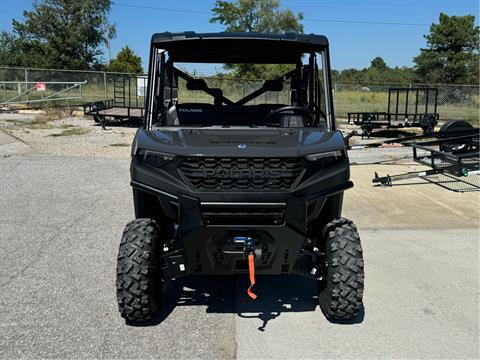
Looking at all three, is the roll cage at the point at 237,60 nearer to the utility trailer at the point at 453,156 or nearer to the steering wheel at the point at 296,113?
the steering wheel at the point at 296,113

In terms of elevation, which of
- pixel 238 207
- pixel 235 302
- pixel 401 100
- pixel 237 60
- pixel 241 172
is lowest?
pixel 235 302

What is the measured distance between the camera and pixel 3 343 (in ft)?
11.6

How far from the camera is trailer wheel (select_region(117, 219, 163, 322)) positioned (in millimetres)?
3635

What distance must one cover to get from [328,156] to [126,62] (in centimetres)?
5836

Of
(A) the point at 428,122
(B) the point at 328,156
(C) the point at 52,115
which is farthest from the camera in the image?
(C) the point at 52,115

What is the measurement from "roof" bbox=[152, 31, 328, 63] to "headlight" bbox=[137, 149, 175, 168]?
3.68ft

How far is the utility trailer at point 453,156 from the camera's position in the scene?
8.52m

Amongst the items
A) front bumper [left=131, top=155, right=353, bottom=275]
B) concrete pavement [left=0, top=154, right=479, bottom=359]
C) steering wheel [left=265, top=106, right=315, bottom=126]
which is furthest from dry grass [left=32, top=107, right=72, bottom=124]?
front bumper [left=131, top=155, right=353, bottom=275]

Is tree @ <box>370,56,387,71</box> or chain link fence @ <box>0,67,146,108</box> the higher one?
tree @ <box>370,56,387,71</box>

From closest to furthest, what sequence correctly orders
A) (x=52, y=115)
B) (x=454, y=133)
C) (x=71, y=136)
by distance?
(x=454, y=133)
(x=71, y=136)
(x=52, y=115)

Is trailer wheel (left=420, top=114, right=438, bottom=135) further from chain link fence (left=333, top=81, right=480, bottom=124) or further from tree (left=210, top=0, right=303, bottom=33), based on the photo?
tree (left=210, top=0, right=303, bottom=33)

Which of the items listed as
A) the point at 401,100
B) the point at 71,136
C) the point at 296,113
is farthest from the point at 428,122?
the point at 296,113

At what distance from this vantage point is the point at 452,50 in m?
53.4

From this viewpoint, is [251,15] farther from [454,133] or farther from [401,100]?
[454,133]
